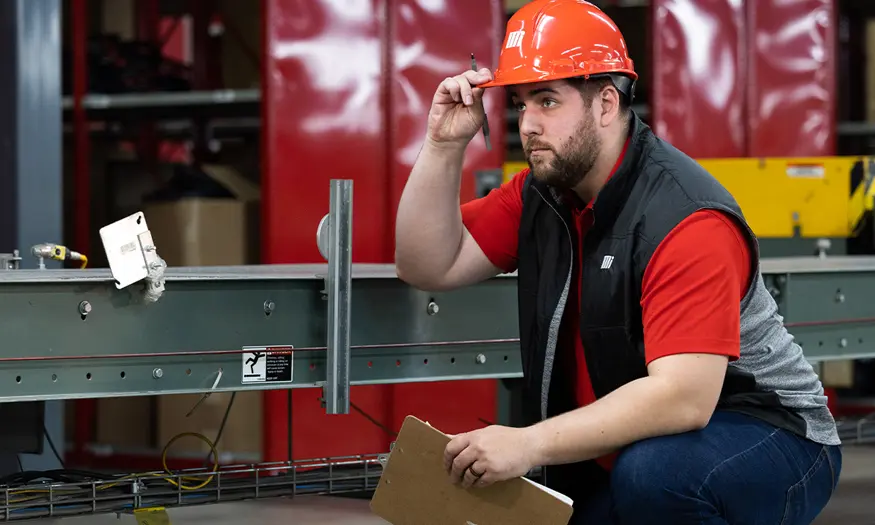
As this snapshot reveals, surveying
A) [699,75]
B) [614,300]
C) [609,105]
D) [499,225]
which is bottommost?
[614,300]

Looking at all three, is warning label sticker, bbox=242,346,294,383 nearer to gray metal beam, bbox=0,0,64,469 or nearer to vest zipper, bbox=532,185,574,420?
vest zipper, bbox=532,185,574,420

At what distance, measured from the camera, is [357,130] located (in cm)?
435

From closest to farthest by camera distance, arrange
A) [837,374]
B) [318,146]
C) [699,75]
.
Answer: [318,146], [699,75], [837,374]

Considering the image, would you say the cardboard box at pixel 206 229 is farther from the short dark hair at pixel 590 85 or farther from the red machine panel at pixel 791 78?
the short dark hair at pixel 590 85

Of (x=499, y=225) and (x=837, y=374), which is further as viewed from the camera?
(x=837, y=374)

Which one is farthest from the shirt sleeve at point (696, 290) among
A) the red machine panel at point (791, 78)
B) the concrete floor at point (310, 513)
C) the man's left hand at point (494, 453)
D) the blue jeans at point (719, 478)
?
the red machine panel at point (791, 78)

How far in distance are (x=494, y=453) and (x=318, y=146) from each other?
8.53ft

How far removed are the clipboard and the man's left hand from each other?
4 centimetres

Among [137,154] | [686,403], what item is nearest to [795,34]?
[137,154]

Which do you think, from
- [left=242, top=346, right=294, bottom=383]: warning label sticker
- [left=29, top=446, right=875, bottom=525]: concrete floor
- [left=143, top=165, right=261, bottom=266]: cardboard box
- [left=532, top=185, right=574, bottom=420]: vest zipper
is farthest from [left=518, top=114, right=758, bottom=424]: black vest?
[left=143, top=165, right=261, bottom=266]: cardboard box

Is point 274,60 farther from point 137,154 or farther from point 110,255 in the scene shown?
point 110,255

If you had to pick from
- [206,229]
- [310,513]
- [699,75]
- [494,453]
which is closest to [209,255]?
[206,229]

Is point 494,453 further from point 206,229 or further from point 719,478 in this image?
point 206,229

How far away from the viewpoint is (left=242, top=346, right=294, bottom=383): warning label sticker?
235 cm
